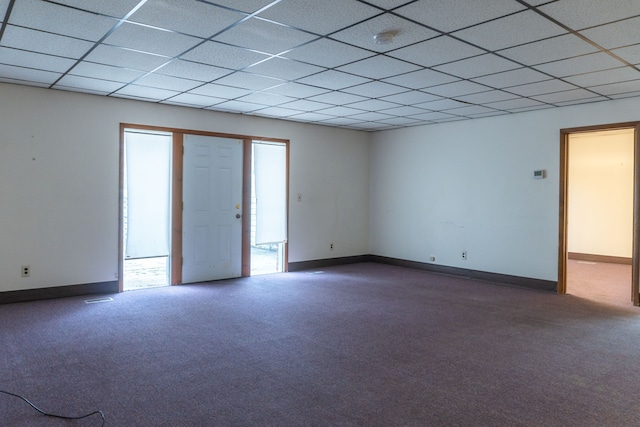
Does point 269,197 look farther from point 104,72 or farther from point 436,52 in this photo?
point 436,52

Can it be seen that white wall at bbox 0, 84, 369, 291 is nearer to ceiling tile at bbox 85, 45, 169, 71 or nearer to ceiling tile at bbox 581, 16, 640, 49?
ceiling tile at bbox 85, 45, 169, 71

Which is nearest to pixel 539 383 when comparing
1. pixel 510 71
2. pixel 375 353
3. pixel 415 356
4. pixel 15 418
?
pixel 415 356

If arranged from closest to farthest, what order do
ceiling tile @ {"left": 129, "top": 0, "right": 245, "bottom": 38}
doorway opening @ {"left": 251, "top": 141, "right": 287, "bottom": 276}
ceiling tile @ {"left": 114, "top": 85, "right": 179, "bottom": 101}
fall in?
ceiling tile @ {"left": 129, "top": 0, "right": 245, "bottom": 38} → ceiling tile @ {"left": 114, "top": 85, "right": 179, "bottom": 101} → doorway opening @ {"left": 251, "top": 141, "right": 287, "bottom": 276}

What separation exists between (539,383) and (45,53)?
4841mm

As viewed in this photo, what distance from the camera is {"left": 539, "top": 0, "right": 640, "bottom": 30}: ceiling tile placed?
9.31 feet

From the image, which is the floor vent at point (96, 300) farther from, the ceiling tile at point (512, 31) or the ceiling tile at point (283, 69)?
the ceiling tile at point (512, 31)

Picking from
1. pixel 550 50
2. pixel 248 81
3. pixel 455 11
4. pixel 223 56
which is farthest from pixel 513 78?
pixel 223 56

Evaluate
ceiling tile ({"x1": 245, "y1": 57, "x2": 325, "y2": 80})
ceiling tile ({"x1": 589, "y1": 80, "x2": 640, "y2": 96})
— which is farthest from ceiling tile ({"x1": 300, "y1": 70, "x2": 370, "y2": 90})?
ceiling tile ({"x1": 589, "y1": 80, "x2": 640, "y2": 96})

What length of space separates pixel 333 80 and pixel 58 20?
2584 millimetres

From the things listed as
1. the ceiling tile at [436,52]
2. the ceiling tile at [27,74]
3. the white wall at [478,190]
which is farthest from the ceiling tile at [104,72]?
the white wall at [478,190]

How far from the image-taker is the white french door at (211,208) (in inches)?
256

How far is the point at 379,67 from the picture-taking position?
14.2ft

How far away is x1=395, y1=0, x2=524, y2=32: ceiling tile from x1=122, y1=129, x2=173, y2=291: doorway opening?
4297 millimetres

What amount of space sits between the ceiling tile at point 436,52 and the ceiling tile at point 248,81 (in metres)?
1.52
